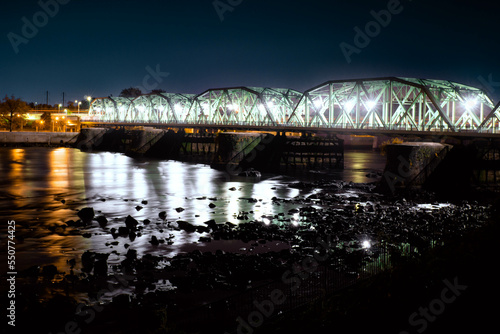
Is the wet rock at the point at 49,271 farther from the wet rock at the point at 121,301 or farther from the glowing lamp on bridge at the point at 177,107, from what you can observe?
the glowing lamp on bridge at the point at 177,107

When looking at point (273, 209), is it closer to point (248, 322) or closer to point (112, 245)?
point (112, 245)

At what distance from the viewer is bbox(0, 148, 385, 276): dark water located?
19500mm

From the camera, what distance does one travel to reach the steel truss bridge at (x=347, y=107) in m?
58.2

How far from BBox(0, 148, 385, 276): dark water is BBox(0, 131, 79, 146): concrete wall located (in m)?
51.0

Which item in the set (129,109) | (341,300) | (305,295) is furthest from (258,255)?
(129,109)

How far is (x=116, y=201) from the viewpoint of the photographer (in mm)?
33219

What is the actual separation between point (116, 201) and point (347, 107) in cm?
4543

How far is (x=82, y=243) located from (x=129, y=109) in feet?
428

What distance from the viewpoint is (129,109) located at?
5699 inches

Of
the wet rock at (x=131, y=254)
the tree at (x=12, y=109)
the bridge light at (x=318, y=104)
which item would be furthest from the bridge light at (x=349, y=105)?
the tree at (x=12, y=109)

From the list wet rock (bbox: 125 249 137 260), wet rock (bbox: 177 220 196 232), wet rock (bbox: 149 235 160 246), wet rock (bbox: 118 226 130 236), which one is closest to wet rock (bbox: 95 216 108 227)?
wet rock (bbox: 118 226 130 236)

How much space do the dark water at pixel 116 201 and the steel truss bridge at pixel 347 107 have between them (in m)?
11.9

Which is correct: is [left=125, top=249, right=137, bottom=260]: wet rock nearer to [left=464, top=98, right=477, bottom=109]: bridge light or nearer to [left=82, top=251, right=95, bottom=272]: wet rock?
[left=82, top=251, right=95, bottom=272]: wet rock

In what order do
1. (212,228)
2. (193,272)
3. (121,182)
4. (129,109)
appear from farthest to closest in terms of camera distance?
(129,109) < (121,182) < (212,228) < (193,272)
